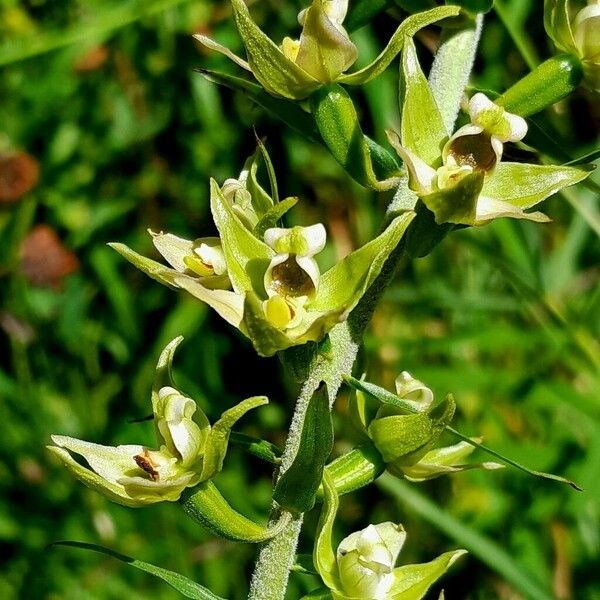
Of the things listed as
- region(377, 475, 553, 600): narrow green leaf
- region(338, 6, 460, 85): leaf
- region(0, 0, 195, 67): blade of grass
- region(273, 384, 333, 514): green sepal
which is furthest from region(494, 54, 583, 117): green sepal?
region(0, 0, 195, 67): blade of grass

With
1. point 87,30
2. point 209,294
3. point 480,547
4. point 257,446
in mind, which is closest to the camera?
point 209,294

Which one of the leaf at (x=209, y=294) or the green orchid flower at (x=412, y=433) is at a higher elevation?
the leaf at (x=209, y=294)

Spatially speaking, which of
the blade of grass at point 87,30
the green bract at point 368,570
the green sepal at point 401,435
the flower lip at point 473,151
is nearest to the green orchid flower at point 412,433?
the green sepal at point 401,435

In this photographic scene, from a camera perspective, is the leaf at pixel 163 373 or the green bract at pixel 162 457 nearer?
the green bract at pixel 162 457

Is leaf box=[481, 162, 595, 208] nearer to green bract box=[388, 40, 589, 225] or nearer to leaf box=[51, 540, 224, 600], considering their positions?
green bract box=[388, 40, 589, 225]

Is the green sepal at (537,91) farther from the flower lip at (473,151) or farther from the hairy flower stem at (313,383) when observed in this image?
the hairy flower stem at (313,383)

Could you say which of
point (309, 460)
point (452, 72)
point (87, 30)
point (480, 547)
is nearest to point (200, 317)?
point (87, 30)

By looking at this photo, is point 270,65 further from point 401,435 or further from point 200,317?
point 200,317
